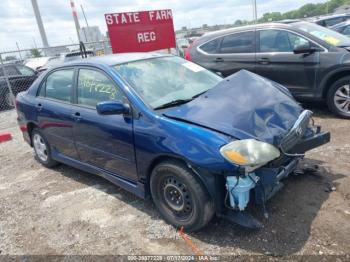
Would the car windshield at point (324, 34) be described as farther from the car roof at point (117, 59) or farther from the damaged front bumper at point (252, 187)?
the damaged front bumper at point (252, 187)

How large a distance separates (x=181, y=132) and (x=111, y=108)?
0.80 m

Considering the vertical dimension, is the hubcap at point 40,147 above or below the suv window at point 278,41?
below

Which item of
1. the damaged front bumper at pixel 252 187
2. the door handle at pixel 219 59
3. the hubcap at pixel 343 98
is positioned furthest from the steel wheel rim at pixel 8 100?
the damaged front bumper at pixel 252 187

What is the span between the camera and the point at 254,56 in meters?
6.82

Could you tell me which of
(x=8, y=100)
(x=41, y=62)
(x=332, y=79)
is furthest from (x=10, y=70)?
(x=332, y=79)

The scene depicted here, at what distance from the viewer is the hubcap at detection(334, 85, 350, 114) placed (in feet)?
19.2

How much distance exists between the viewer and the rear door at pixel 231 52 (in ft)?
22.7

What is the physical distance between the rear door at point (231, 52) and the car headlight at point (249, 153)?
169 inches

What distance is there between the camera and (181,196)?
3189 mm

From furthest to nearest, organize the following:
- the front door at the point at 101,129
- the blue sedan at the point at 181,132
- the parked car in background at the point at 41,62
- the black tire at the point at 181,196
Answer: the parked car in background at the point at 41,62
the front door at the point at 101,129
the black tire at the point at 181,196
the blue sedan at the point at 181,132

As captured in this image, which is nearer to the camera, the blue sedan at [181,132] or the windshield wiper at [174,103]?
the blue sedan at [181,132]

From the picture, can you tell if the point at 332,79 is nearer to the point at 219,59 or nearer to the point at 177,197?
the point at 219,59

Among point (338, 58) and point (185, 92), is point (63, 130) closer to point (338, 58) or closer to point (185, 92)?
point (185, 92)

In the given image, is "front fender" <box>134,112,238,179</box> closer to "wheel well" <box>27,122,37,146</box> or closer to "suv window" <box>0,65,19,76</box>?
"wheel well" <box>27,122,37,146</box>
